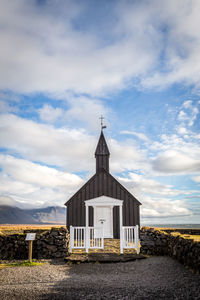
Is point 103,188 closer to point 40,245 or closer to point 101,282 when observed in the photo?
point 40,245

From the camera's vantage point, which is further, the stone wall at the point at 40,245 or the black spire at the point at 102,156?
the black spire at the point at 102,156

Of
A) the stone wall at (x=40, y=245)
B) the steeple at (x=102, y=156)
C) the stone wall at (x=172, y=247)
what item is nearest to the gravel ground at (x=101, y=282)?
the stone wall at (x=172, y=247)

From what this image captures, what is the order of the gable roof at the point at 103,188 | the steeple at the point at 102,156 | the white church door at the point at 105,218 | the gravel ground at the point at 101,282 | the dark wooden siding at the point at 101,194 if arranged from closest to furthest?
1. the gravel ground at the point at 101,282
2. the white church door at the point at 105,218
3. the dark wooden siding at the point at 101,194
4. the gable roof at the point at 103,188
5. the steeple at the point at 102,156

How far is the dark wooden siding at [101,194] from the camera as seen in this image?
21266mm

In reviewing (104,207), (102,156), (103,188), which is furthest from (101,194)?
(102,156)

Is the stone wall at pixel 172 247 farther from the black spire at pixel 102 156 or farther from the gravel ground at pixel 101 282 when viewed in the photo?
the black spire at pixel 102 156

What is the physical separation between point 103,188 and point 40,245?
352 inches

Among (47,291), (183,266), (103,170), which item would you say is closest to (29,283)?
(47,291)

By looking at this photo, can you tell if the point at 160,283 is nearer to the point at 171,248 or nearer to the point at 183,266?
the point at 183,266

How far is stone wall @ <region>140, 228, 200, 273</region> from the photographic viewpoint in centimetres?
993

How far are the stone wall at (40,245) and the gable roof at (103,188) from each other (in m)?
Answer: 7.47

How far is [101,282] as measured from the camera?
8.48m

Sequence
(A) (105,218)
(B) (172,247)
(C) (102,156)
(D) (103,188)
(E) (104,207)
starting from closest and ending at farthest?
(B) (172,247) → (A) (105,218) → (E) (104,207) → (D) (103,188) → (C) (102,156)

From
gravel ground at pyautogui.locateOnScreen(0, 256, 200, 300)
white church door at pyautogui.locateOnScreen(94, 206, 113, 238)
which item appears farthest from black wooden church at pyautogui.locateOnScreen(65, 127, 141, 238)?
gravel ground at pyautogui.locateOnScreen(0, 256, 200, 300)
